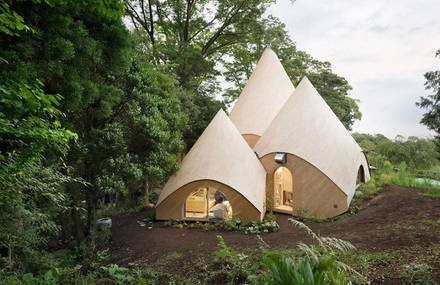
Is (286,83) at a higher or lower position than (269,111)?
higher

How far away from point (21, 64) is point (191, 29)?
54.5 feet

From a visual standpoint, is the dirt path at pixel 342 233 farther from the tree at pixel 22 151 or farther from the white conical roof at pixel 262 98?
the white conical roof at pixel 262 98

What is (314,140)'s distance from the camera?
11477 mm

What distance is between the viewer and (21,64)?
15.6 ft

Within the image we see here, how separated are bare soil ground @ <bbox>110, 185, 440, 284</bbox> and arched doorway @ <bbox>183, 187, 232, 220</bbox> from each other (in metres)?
1.08

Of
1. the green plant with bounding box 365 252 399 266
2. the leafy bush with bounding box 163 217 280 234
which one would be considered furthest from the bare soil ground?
the leafy bush with bounding box 163 217 280 234

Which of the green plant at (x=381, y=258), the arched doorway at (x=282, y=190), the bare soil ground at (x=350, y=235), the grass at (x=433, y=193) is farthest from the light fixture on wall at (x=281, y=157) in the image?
the green plant at (x=381, y=258)

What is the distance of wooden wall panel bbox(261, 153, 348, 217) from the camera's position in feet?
34.9

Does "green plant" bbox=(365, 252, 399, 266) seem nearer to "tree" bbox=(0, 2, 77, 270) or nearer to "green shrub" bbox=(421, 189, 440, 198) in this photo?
"tree" bbox=(0, 2, 77, 270)

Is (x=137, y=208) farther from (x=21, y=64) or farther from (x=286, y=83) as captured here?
(x=286, y=83)

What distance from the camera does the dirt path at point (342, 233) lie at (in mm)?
6484

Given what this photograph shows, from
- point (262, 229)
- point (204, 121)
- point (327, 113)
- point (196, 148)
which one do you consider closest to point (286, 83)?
point (327, 113)

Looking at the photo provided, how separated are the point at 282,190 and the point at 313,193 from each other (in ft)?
6.42

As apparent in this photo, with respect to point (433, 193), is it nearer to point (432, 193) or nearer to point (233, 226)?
point (432, 193)
